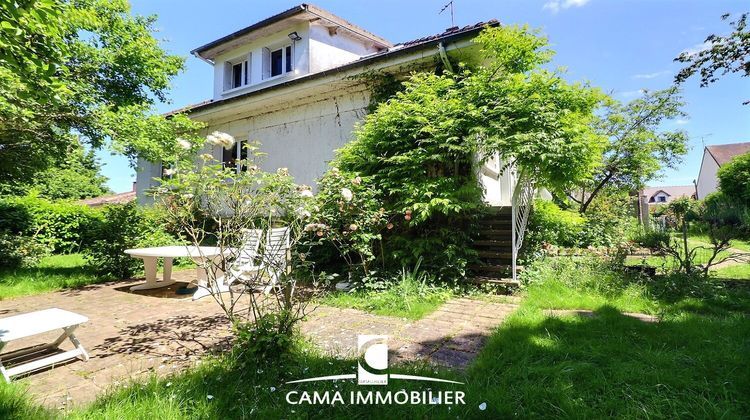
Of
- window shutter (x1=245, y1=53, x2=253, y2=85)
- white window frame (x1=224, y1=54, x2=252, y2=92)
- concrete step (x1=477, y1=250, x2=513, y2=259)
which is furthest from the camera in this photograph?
white window frame (x1=224, y1=54, x2=252, y2=92)

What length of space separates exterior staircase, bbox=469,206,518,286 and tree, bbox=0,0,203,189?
6458mm

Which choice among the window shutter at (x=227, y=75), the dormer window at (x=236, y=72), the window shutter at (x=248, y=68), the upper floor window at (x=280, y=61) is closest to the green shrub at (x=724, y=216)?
the upper floor window at (x=280, y=61)

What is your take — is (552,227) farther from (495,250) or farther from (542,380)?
(542,380)

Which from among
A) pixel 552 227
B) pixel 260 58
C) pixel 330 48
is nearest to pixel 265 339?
pixel 552 227

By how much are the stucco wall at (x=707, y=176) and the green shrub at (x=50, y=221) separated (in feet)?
159

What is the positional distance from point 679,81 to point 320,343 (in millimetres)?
8859

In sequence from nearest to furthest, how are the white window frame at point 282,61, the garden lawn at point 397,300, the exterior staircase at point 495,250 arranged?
the garden lawn at point 397,300, the exterior staircase at point 495,250, the white window frame at point 282,61

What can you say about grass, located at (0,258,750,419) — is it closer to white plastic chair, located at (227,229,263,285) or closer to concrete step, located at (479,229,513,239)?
white plastic chair, located at (227,229,263,285)

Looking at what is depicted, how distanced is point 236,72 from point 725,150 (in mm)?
47193

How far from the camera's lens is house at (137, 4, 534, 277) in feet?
24.3

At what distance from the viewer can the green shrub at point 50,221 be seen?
32.8 ft

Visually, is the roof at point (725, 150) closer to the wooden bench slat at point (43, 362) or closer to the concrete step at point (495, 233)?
the concrete step at point (495, 233)

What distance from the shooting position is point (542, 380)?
8.33 ft

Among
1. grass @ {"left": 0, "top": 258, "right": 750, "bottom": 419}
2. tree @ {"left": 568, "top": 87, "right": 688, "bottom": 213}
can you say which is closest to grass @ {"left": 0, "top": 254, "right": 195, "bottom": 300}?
grass @ {"left": 0, "top": 258, "right": 750, "bottom": 419}
